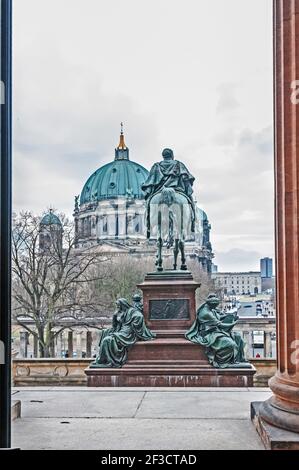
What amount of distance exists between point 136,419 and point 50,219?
1574cm

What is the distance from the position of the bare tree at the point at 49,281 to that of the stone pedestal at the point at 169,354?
7550 mm

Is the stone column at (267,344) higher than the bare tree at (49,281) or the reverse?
the reverse

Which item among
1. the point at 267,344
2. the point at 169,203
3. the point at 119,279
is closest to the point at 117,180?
the point at 119,279

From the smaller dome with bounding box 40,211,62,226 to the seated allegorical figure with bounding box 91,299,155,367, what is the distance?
37.0 feet

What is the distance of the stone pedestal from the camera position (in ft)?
28.4

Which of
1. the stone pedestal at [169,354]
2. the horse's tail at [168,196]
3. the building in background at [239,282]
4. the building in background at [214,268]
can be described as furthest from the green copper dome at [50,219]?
the stone pedestal at [169,354]

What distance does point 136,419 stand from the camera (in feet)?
18.5

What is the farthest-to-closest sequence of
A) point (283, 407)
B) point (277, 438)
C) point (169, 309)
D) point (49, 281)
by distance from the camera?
point (49, 281), point (169, 309), point (283, 407), point (277, 438)

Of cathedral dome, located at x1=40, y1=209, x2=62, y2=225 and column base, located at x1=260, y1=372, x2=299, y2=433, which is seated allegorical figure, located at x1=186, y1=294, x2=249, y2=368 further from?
Answer: cathedral dome, located at x1=40, y1=209, x2=62, y2=225

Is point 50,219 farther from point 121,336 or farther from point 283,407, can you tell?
point 283,407

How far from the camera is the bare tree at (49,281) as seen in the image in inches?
705

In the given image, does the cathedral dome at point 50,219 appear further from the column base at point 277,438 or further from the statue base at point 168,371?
the column base at point 277,438
